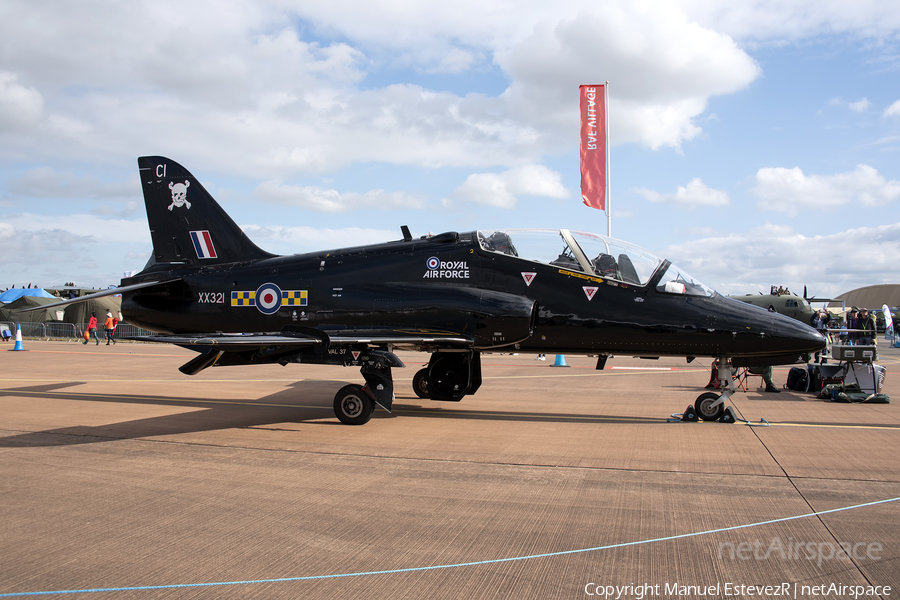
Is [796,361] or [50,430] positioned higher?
[796,361]

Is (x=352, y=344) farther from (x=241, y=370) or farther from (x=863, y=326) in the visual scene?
(x=863, y=326)

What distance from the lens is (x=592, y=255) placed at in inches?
354

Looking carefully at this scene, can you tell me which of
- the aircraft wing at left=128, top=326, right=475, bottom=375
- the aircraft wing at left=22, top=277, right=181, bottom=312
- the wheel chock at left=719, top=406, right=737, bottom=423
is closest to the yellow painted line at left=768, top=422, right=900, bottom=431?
the wheel chock at left=719, top=406, right=737, bottom=423

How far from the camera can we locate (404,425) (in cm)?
866

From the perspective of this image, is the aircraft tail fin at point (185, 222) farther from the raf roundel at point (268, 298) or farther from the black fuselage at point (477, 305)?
the raf roundel at point (268, 298)

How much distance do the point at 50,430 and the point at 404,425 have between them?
5.01 meters

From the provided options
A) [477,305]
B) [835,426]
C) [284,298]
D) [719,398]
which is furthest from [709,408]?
[284,298]

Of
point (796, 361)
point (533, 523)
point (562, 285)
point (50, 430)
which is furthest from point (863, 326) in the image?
point (50, 430)

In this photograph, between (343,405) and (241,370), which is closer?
(343,405)

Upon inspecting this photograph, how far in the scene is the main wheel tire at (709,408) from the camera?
887 cm

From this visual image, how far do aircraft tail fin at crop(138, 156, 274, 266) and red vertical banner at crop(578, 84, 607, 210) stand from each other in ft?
55.4

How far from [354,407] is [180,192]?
6.12 metres

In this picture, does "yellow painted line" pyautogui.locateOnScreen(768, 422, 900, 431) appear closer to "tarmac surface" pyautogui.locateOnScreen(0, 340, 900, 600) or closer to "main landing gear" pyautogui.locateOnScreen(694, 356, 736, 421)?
"tarmac surface" pyautogui.locateOnScreen(0, 340, 900, 600)

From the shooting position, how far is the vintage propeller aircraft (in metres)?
8.42
